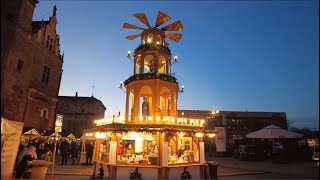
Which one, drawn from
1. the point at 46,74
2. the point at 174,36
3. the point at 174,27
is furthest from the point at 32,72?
the point at 174,27

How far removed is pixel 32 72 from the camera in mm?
24781

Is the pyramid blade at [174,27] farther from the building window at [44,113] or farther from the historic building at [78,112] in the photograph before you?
the historic building at [78,112]

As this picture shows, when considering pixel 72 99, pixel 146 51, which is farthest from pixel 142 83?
pixel 72 99

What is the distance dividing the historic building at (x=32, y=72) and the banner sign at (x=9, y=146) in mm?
9525

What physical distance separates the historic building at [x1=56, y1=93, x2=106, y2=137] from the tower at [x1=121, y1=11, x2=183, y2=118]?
3975 cm

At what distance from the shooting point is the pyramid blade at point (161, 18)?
17.0 m

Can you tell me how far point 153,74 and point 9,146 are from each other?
9.12 m

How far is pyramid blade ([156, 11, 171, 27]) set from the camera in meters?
17.0

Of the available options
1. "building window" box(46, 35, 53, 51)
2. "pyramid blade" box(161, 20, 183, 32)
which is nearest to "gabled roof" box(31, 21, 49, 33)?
"building window" box(46, 35, 53, 51)

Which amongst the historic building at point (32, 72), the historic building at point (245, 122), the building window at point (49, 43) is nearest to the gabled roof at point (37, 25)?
the historic building at point (32, 72)

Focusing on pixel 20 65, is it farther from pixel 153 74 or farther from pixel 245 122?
pixel 245 122

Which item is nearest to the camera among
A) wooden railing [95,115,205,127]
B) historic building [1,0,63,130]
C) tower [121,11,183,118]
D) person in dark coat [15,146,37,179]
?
person in dark coat [15,146,37,179]

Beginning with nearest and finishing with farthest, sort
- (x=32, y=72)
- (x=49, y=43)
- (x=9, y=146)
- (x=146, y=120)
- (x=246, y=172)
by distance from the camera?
1. (x=9, y=146)
2. (x=146, y=120)
3. (x=246, y=172)
4. (x=32, y=72)
5. (x=49, y=43)

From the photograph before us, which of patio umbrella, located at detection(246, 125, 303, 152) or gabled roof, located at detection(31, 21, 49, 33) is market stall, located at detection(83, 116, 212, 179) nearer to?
patio umbrella, located at detection(246, 125, 303, 152)
